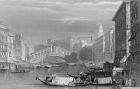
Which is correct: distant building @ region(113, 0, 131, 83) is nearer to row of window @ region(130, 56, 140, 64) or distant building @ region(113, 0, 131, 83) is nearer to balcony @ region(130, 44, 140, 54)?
row of window @ region(130, 56, 140, 64)

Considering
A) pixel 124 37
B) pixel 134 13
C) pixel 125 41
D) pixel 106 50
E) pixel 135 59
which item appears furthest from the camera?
pixel 106 50

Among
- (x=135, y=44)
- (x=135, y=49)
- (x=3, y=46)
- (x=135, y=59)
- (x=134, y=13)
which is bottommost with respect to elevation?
(x=135, y=59)

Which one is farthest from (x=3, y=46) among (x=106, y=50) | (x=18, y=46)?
(x=18, y=46)

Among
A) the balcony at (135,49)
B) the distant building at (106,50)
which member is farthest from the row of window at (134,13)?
the distant building at (106,50)

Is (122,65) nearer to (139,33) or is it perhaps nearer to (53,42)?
(139,33)


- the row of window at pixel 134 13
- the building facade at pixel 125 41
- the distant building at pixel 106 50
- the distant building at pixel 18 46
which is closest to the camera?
the row of window at pixel 134 13

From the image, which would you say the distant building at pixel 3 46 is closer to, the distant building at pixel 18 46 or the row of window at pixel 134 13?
the distant building at pixel 18 46

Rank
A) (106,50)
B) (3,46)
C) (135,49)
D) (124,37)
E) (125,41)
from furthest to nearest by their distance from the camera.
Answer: (106,50), (3,46), (124,37), (125,41), (135,49)

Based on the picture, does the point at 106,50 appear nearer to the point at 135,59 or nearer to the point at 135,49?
the point at 135,59

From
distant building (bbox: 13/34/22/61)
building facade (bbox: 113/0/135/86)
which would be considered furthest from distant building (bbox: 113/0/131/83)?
distant building (bbox: 13/34/22/61)

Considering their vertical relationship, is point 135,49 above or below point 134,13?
below

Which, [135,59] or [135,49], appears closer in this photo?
[135,49]
